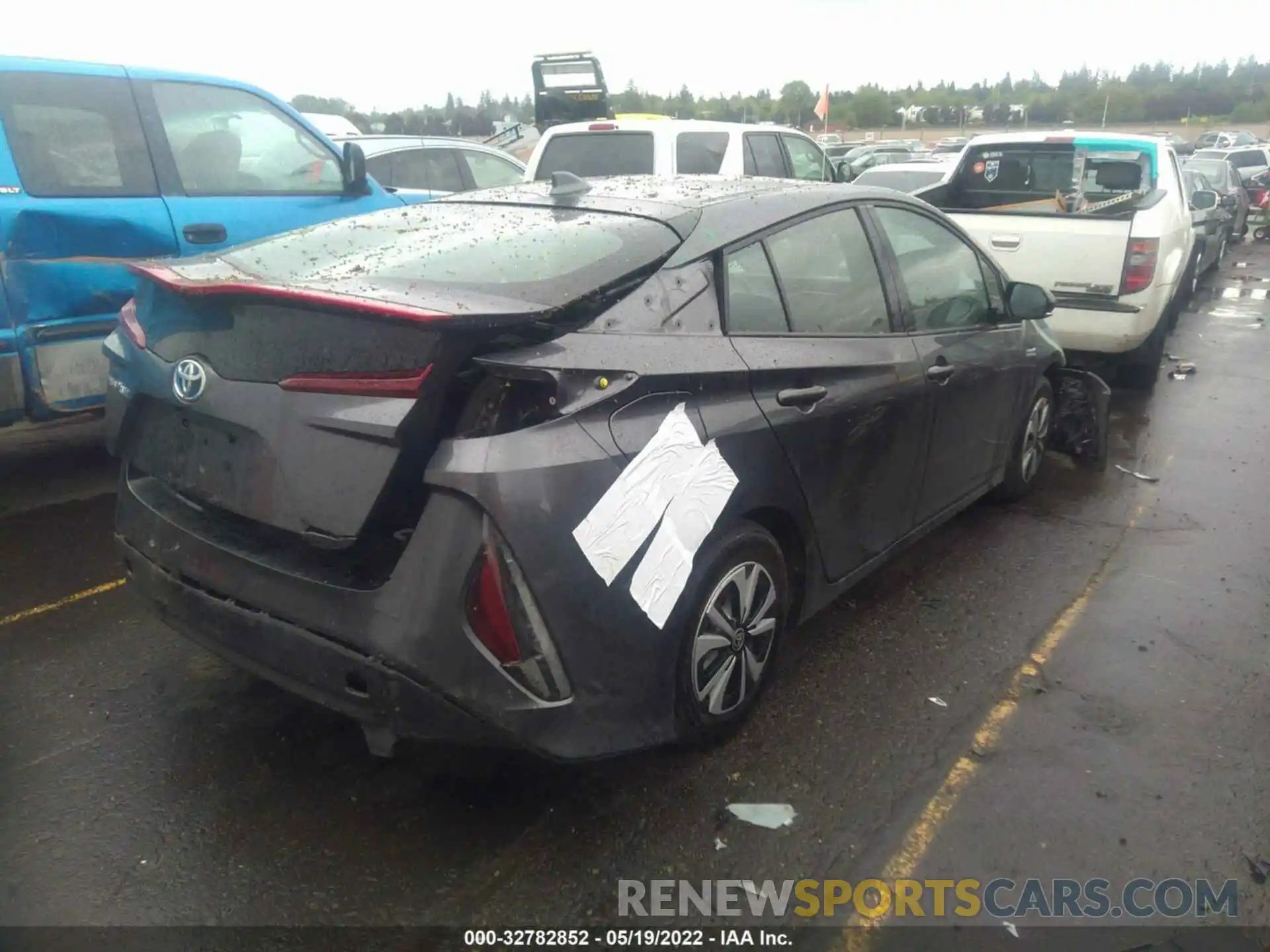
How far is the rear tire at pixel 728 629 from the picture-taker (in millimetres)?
2758

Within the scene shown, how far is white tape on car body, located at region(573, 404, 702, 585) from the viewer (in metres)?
2.43

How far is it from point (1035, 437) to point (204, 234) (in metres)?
4.65

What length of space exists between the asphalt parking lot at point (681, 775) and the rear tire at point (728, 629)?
0.61 feet

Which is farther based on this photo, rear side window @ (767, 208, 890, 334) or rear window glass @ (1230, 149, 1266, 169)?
rear window glass @ (1230, 149, 1266, 169)

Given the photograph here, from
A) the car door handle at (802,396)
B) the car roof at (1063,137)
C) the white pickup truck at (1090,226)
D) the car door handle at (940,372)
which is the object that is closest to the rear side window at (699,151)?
the white pickup truck at (1090,226)

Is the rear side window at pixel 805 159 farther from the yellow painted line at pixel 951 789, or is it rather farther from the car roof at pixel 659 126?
the yellow painted line at pixel 951 789

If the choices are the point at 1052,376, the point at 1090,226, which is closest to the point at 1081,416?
the point at 1052,376

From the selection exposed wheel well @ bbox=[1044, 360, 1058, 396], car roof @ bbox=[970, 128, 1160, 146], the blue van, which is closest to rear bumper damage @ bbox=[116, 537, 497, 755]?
the blue van

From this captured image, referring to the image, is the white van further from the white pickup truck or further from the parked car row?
the parked car row

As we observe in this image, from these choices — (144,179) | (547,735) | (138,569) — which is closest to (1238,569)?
(547,735)

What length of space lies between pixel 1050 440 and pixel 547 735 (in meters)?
4.63

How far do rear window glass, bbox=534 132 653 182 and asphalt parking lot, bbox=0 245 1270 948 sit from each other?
222 inches

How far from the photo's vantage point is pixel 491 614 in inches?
91.3

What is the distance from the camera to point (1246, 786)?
3008 millimetres
